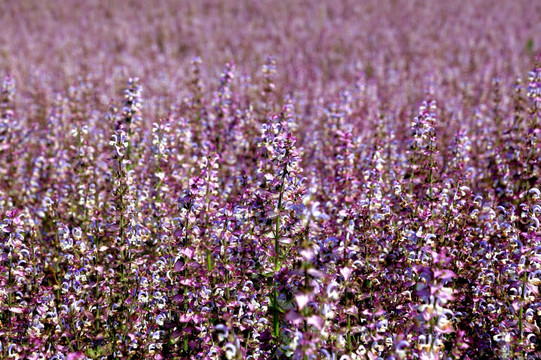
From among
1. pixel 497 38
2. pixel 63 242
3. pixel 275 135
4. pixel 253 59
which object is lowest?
pixel 63 242

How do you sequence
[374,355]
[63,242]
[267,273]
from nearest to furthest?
[374,355] < [267,273] < [63,242]

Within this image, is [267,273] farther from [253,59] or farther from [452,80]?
[253,59]

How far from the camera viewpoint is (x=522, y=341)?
3271 mm

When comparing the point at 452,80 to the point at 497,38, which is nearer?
the point at 452,80

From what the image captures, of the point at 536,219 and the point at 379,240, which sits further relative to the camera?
the point at 379,240

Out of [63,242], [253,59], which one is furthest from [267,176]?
[253,59]

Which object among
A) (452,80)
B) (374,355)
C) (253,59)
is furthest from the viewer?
(253,59)

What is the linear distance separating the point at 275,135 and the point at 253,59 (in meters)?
9.09

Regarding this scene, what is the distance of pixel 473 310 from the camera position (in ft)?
12.1

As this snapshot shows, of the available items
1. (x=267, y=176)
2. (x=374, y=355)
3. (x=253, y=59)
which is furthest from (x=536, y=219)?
(x=253, y=59)

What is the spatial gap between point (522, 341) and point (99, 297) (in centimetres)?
303

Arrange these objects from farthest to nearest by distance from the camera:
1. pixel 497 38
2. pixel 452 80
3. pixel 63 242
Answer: pixel 497 38, pixel 452 80, pixel 63 242

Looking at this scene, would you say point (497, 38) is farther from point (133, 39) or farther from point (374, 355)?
point (374, 355)

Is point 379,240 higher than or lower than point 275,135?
lower
